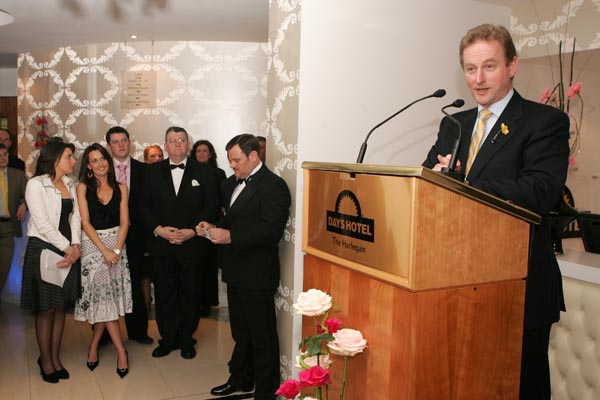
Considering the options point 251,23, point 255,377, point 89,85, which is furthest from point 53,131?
point 255,377

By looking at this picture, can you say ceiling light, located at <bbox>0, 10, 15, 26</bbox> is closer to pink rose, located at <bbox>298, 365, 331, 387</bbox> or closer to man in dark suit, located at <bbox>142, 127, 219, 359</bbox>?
man in dark suit, located at <bbox>142, 127, 219, 359</bbox>

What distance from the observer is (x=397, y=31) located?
3137 millimetres

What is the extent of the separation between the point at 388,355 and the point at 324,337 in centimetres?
16

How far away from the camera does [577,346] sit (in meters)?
2.52

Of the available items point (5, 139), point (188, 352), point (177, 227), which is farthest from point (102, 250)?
point (5, 139)

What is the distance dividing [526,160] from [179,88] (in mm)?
5669

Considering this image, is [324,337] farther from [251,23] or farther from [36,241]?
[251,23]

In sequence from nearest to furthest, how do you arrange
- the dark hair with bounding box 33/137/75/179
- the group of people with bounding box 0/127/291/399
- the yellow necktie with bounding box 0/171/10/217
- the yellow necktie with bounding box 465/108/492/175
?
the yellow necktie with bounding box 465/108/492/175
the group of people with bounding box 0/127/291/399
the dark hair with bounding box 33/137/75/179
the yellow necktie with bounding box 0/171/10/217

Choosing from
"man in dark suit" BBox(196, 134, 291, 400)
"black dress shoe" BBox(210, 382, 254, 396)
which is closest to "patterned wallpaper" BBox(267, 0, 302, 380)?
"man in dark suit" BBox(196, 134, 291, 400)

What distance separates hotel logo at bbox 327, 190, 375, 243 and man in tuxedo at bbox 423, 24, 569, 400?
34cm

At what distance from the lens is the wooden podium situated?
4.00 ft

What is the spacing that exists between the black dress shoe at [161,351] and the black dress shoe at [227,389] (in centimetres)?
81

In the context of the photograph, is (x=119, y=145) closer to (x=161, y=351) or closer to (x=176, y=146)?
(x=176, y=146)

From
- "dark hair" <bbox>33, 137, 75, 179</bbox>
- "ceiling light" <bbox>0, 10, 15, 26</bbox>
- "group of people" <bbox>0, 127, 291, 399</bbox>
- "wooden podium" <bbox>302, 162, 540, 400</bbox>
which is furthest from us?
"ceiling light" <bbox>0, 10, 15, 26</bbox>
